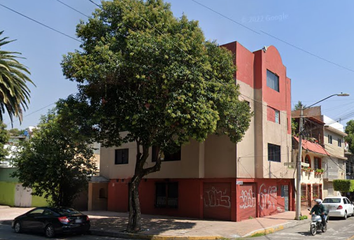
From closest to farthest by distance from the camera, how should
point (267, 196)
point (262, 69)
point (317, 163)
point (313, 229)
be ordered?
point (313, 229) < point (262, 69) < point (267, 196) < point (317, 163)

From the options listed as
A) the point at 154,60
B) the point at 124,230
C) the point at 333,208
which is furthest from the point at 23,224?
the point at 333,208

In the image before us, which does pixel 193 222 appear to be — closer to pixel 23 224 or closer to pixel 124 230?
pixel 124 230

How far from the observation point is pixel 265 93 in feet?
69.6

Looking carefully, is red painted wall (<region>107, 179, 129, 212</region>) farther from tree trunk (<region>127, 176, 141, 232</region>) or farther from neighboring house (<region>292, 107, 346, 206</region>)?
neighboring house (<region>292, 107, 346, 206</region>)

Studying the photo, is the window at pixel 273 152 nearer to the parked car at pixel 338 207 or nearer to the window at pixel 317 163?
the parked car at pixel 338 207

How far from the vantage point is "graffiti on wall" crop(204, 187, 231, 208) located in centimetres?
1912

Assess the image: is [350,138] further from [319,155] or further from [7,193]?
[7,193]

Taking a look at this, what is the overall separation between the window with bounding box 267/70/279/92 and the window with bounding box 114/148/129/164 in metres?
10.6

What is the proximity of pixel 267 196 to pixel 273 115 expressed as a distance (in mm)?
5197

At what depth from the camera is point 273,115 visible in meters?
22.2

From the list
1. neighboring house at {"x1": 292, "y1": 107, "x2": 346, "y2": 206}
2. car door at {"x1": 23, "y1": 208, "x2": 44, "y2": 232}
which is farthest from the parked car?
car door at {"x1": 23, "y1": 208, "x2": 44, "y2": 232}

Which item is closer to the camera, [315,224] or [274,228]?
[315,224]

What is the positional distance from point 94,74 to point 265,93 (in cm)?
1173

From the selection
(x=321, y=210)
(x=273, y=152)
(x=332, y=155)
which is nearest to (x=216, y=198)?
(x=273, y=152)
